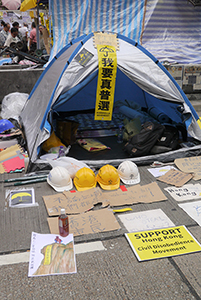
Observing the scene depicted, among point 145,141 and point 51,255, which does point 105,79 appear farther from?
point 51,255

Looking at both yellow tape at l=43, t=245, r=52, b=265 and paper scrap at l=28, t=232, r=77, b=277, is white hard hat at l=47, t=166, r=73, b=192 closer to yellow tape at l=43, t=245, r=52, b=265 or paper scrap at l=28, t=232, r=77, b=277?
paper scrap at l=28, t=232, r=77, b=277

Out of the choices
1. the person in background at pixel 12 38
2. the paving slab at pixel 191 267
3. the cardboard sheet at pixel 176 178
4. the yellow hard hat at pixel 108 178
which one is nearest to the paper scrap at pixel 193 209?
the cardboard sheet at pixel 176 178

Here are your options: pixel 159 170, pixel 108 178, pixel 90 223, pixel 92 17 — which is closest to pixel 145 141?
pixel 159 170

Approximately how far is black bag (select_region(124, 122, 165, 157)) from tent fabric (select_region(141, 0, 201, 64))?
4.24 m

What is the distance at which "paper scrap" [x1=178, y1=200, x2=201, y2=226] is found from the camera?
2.78m

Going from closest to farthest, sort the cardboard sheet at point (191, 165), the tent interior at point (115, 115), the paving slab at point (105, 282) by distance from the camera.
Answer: the paving slab at point (105, 282) → the cardboard sheet at point (191, 165) → the tent interior at point (115, 115)

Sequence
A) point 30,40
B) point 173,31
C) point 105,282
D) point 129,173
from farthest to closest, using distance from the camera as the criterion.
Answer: point 30,40
point 173,31
point 129,173
point 105,282

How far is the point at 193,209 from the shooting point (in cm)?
291

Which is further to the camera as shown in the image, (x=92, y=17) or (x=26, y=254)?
(x=92, y=17)

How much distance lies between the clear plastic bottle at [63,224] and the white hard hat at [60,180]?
2.68ft

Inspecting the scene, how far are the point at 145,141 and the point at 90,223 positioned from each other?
1.75 metres

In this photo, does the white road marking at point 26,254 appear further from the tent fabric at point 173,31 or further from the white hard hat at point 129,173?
the tent fabric at point 173,31

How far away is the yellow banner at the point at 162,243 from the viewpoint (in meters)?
2.31

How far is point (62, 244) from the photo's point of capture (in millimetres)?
2385
